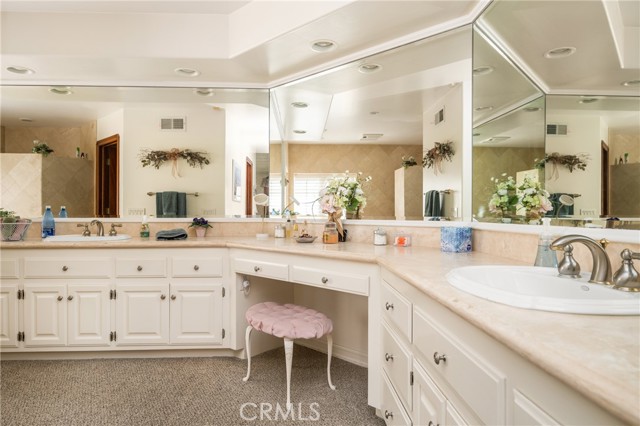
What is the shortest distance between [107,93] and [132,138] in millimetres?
445

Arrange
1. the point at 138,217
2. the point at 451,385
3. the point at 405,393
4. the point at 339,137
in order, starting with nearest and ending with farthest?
the point at 451,385
the point at 405,393
the point at 339,137
the point at 138,217

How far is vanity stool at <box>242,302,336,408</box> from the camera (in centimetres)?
196

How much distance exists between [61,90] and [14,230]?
1.24 m

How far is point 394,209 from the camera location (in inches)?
98.2

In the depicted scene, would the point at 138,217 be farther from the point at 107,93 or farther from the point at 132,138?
the point at 107,93

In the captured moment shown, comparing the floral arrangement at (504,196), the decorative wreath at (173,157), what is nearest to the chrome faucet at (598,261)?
the floral arrangement at (504,196)

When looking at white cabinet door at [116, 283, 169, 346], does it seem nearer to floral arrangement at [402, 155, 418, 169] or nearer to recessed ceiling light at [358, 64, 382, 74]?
floral arrangement at [402, 155, 418, 169]

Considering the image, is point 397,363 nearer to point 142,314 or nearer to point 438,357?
point 438,357

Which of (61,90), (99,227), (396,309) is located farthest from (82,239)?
(396,309)

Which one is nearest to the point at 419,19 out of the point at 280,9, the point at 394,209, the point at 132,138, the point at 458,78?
the point at 458,78

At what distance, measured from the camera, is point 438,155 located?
229 centimetres

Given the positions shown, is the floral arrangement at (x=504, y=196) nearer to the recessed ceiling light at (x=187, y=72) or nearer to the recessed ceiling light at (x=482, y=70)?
the recessed ceiling light at (x=482, y=70)

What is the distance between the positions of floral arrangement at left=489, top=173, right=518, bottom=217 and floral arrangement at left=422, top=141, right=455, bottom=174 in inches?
14.3

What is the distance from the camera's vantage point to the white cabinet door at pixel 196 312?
8.59ft
